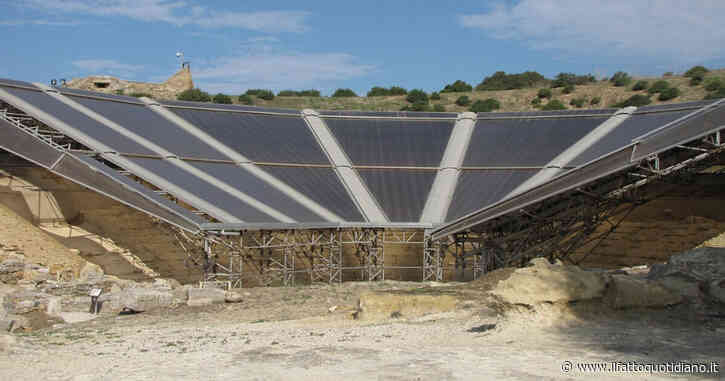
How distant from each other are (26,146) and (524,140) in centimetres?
2111

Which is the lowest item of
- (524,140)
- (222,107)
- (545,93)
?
(524,140)

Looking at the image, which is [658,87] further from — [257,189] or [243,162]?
[257,189]

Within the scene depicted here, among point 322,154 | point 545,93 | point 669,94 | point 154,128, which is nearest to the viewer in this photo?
point 154,128

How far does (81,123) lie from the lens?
29234 millimetres

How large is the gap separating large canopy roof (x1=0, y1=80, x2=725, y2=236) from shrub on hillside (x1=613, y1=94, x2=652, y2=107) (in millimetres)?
30963

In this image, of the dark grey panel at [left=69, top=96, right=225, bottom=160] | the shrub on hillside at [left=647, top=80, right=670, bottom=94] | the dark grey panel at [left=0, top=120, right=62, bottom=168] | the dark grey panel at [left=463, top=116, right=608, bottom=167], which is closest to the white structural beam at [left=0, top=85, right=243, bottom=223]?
the dark grey panel at [left=0, top=120, right=62, bottom=168]

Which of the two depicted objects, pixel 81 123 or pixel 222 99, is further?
pixel 222 99

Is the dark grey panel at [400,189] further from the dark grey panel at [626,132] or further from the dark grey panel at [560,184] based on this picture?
the dark grey panel at [626,132]

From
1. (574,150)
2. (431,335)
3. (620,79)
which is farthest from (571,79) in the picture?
(431,335)

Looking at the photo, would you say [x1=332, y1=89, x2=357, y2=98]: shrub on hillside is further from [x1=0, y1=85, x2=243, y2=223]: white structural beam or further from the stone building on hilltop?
[x1=0, y1=85, x2=243, y2=223]: white structural beam

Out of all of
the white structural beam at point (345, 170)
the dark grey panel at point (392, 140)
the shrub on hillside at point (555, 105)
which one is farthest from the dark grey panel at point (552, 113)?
the shrub on hillside at point (555, 105)

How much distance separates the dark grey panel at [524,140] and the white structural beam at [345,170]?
17.0ft

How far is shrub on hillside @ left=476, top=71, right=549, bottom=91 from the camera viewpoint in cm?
8862

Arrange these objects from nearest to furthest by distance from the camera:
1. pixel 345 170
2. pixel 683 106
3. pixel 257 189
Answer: pixel 257 189
pixel 345 170
pixel 683 106
